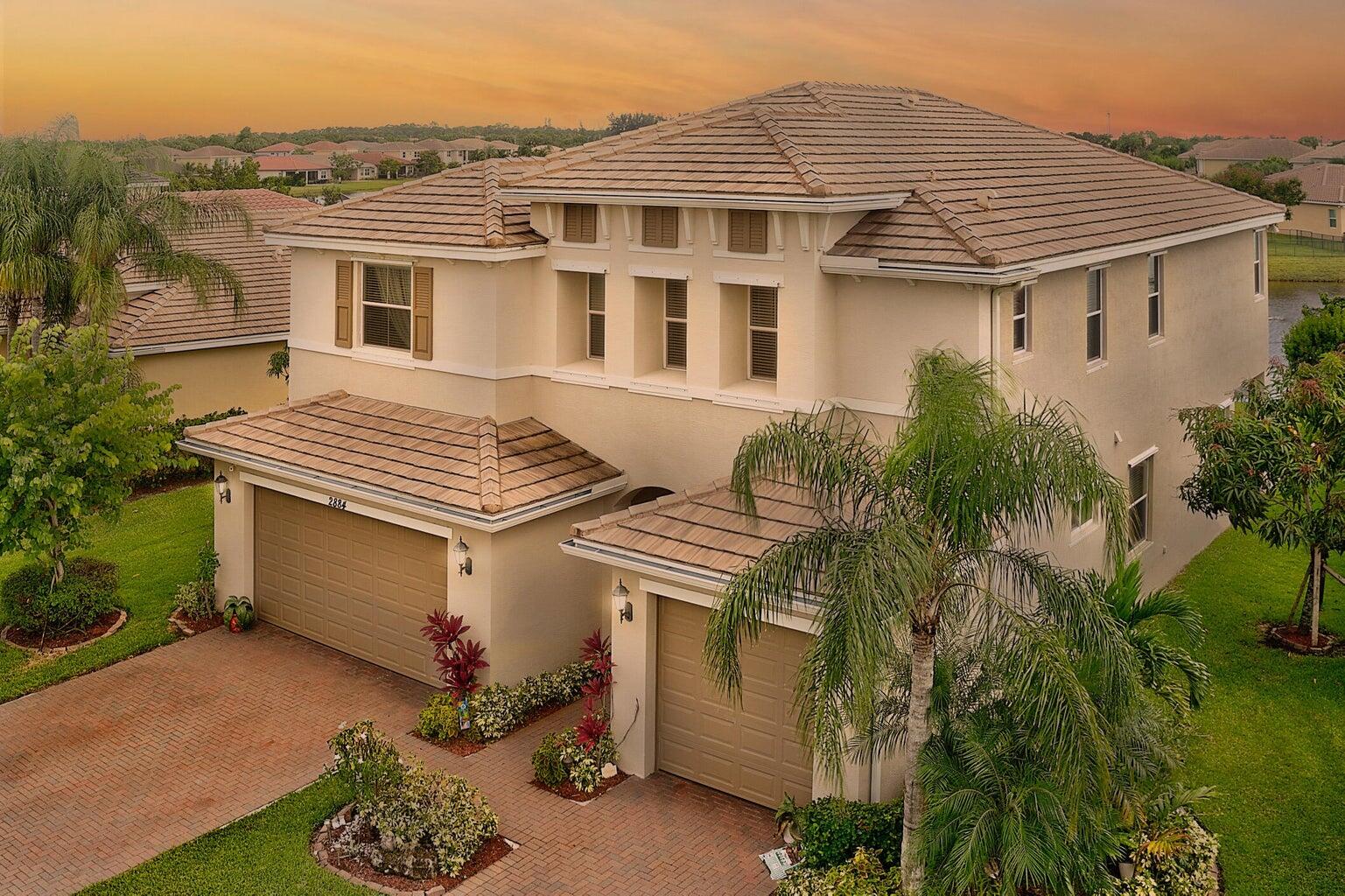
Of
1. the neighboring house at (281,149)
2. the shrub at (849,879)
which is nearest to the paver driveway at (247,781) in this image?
the shrub at (849,879)

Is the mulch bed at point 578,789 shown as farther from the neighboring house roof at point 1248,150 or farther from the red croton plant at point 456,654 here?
the neighboring house roof at point 1248,150

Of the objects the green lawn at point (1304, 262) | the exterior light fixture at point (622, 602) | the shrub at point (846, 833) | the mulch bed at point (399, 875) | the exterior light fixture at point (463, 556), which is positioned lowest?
the mulch bed at point (399, 875)

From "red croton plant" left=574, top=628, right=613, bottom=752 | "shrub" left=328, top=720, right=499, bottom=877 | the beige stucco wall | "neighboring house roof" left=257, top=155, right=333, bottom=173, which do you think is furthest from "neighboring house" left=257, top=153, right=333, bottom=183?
"shrub" left=328, top=720, right=499, bottom=877

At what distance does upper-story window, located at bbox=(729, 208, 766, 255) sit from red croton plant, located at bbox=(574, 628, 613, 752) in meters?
5.66

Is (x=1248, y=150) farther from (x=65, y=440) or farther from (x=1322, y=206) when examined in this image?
(x=65, y=440)

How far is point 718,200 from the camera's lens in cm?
1622

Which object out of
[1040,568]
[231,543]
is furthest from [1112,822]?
[231,543]

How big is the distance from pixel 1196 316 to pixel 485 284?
13201mm

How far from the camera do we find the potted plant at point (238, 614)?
2042 cm

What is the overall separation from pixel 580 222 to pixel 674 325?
2.19m

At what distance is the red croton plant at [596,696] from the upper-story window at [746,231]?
18.6 ft

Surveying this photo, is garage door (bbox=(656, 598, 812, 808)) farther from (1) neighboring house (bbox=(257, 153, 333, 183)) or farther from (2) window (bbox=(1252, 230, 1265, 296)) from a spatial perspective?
(1) neighboring house (bbox=(257, 153, 333, 183))

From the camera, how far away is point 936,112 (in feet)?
79.4

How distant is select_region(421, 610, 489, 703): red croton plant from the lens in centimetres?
1694
